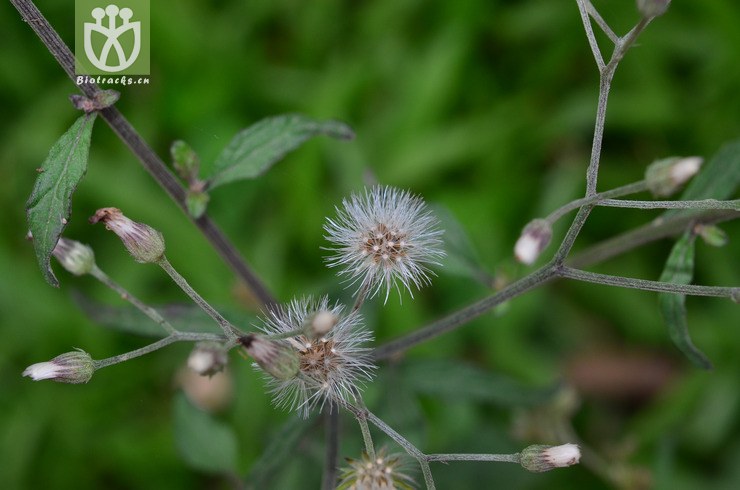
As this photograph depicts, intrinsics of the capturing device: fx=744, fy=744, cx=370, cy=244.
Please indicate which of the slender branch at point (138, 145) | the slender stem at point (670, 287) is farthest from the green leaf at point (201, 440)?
the slender stem at point (670, 287)

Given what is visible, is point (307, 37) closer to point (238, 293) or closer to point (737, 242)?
point (238, 293)

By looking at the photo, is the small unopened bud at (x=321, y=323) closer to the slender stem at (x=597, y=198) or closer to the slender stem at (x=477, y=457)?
the slender stem at (x=477, y=457)

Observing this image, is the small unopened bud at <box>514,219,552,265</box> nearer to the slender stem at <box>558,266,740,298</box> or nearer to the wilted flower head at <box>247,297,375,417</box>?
the slender stem at <box>558,266,740,298</box>

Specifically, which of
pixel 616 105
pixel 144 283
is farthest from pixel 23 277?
pixel 616 105

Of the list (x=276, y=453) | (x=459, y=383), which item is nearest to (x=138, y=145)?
(x=276, y=453)

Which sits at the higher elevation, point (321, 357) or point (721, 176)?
point (721, 176)

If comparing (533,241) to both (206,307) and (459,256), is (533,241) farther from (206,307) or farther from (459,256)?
(206,307)

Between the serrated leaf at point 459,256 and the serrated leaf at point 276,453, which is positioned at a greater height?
the serrated leaf at point 459,256
